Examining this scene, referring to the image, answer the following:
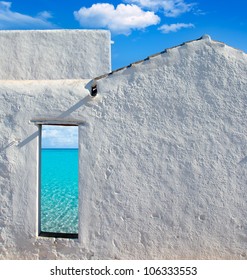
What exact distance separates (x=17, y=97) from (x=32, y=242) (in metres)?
2.76

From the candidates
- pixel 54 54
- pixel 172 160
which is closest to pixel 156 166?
pixel 172 160

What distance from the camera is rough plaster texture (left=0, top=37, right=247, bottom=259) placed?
538 cm

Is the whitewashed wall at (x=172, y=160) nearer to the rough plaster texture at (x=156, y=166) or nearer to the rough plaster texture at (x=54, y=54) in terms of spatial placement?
the rough plaster texture at (x=156, y=166)

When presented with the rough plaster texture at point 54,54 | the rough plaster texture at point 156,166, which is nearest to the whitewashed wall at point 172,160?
the rough plaster texture at point 156,166

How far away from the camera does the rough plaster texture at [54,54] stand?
6657mm

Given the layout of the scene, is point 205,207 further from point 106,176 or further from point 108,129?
point 108,129

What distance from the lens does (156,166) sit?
5488 millimetres

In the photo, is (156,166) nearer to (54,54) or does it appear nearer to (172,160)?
(172,160)

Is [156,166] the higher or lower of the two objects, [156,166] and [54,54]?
the lower

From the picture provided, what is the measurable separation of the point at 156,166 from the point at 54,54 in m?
3.43

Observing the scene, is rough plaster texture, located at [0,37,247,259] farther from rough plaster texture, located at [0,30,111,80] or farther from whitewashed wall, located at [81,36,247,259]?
rough plaster texture, located at [0,30,111,80]
